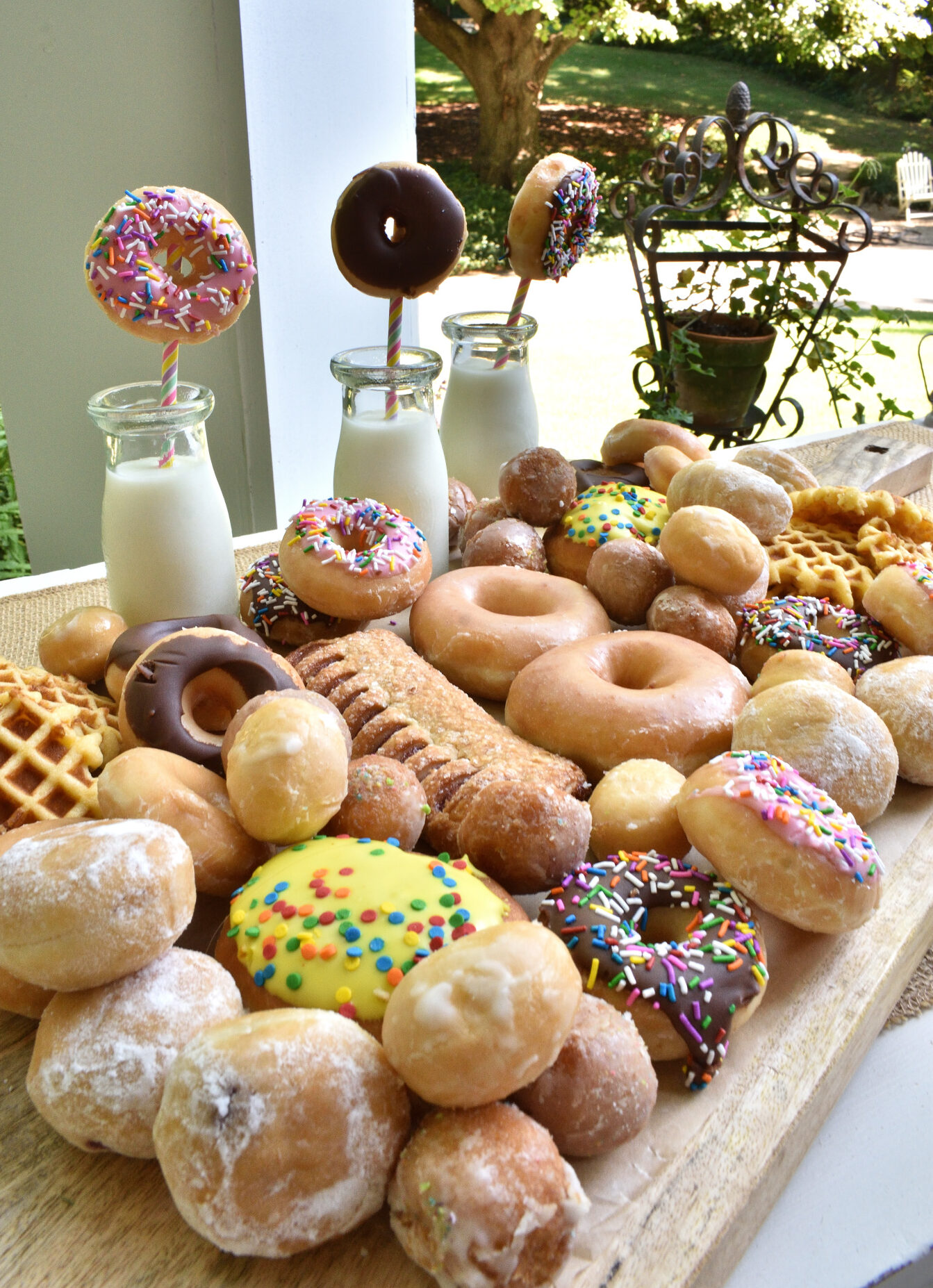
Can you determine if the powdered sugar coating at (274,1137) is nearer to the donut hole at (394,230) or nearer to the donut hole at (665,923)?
the donut hole at (665,923)

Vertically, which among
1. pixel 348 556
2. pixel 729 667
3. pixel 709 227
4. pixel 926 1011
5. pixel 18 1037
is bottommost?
pixel 926 1011

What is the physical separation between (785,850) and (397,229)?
1.06 m

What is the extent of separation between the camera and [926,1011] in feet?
3.83

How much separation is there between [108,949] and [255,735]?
25cm

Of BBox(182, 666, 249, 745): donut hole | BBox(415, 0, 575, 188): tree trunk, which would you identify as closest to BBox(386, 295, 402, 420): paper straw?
BBox(182, 666, 249, 745): donut hole

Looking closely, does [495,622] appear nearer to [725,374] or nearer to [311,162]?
[311,162]

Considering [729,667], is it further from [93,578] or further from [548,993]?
[93,578]

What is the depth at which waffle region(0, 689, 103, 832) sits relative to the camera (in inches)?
43.8

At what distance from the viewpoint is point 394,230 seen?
1498mm

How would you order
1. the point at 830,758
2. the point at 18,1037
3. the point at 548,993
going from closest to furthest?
1. the point at 548,993
2. the point at 18,1037
3. the point at 830,758

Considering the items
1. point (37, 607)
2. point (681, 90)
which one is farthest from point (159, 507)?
point (681, 90)

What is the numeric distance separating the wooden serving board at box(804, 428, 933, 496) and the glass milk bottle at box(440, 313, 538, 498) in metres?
0.70

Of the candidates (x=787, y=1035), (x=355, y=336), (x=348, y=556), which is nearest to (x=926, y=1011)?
(x=787, y=1035)

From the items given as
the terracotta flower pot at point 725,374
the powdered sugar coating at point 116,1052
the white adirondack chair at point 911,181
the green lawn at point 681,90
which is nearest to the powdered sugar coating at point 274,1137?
the powdered sugar coating at point 116,1052
